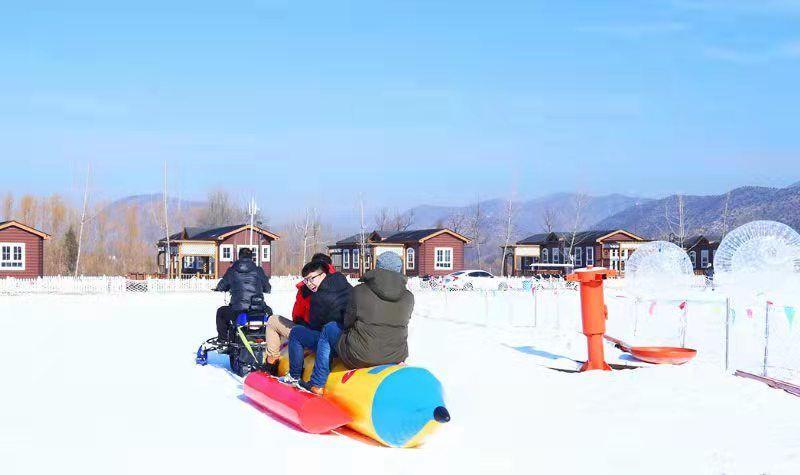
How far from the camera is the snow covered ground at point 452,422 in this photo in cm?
688

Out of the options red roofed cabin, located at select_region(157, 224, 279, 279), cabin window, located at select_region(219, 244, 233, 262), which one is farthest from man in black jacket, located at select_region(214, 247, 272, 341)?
cabin window, located at select_region(219, 244, 233, 262)

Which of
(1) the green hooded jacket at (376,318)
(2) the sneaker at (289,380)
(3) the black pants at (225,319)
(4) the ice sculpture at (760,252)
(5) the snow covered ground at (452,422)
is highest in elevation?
(4) the ice sculpture at (760,252)

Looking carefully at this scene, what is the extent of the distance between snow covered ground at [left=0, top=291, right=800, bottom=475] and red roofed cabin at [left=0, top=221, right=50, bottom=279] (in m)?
34.3

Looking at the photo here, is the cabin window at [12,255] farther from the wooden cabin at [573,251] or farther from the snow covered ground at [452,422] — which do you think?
the snow covered ground at [452,422]

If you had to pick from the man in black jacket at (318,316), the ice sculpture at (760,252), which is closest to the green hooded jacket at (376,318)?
the man in black jacket at (318,316)

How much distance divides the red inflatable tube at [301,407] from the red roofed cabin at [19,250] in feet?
138

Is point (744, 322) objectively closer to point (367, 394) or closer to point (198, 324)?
point (198, 324)

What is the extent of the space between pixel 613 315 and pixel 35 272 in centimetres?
3552

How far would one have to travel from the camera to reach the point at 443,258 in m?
56.7

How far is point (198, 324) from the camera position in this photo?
21.0m

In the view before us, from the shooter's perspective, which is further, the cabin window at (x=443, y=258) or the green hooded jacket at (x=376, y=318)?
the cabin window at (x=443, y=258)

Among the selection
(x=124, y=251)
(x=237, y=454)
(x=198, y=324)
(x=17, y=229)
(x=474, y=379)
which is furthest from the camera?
(x=124, y=251)

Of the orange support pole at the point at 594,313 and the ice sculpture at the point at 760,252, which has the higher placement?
the ice sculpture at the point at 760,252

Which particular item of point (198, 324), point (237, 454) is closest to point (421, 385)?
point (237, 454)
